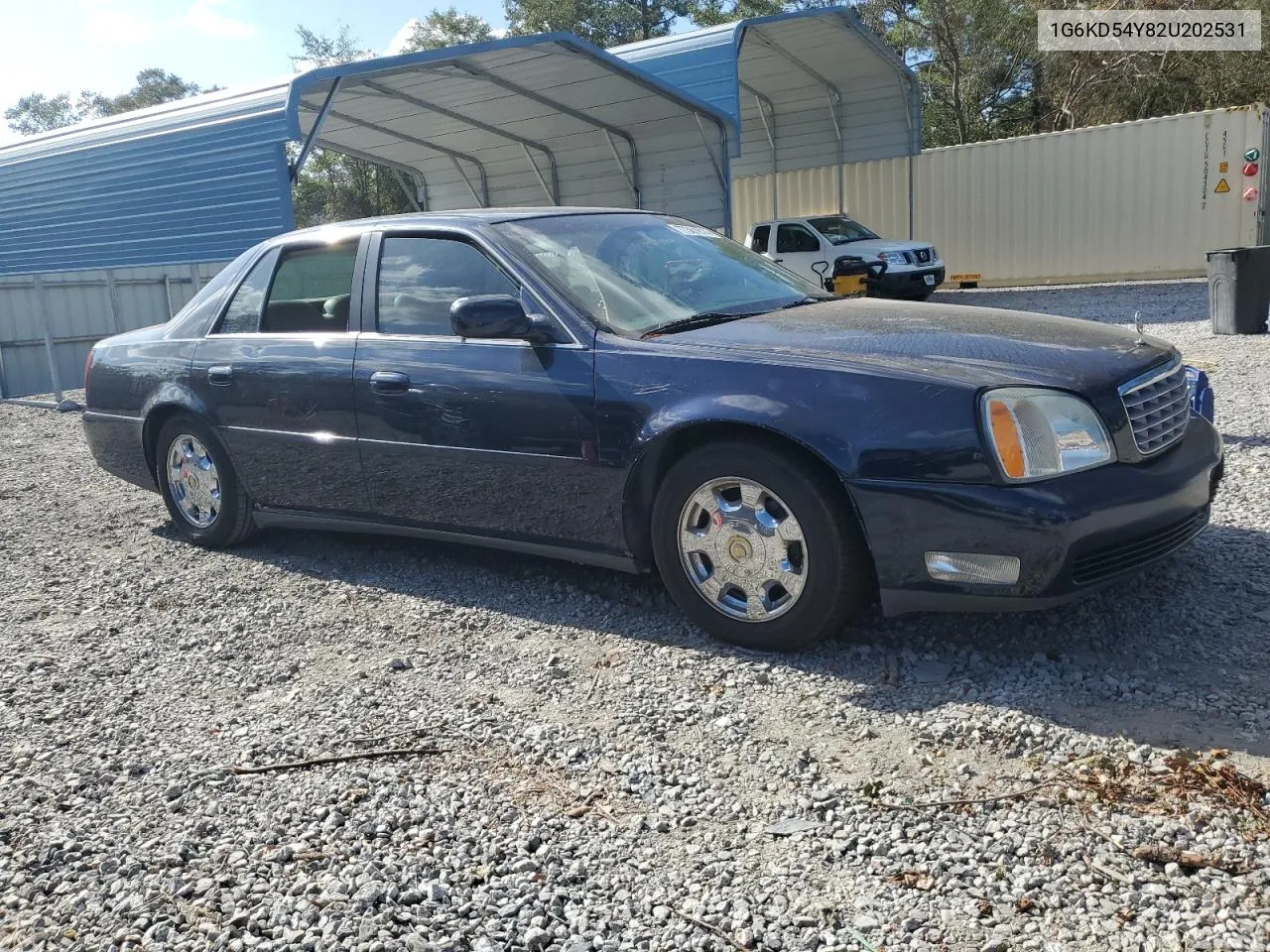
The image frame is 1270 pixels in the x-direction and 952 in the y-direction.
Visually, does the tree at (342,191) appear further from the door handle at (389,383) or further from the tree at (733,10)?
the door handle at (389,383)

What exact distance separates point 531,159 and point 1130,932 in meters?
21.1

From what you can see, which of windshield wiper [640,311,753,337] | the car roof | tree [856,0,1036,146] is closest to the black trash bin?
the car roof

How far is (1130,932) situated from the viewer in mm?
2229

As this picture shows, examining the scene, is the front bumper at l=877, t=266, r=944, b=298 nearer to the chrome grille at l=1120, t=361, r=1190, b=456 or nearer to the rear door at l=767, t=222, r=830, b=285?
the rear door at l=767, t=222, r=830, b=285

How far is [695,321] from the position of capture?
4.21 m

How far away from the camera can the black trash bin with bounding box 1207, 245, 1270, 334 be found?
1179cm

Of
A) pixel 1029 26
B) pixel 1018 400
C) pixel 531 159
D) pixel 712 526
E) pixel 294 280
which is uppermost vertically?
pixel 1029 26

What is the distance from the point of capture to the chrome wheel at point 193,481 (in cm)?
557

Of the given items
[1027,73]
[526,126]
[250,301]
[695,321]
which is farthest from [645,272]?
[1027,73]

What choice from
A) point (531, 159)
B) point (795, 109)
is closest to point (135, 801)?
point (531, 159)

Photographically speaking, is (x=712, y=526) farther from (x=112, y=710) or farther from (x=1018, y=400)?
(x=112, y=710)

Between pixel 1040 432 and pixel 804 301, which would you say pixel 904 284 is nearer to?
pixel 804 301

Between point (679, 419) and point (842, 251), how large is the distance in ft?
49.2

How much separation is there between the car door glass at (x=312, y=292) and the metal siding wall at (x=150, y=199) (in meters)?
9.53
